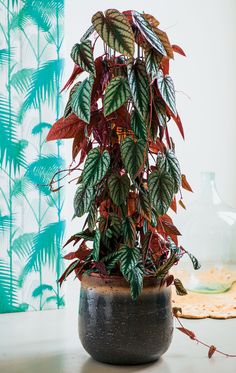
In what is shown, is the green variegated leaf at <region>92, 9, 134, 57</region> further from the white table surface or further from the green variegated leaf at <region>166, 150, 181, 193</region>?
the white table surface

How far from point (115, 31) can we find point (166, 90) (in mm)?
180

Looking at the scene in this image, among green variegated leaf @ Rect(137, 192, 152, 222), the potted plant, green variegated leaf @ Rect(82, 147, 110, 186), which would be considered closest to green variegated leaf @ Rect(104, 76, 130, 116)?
the potted plant

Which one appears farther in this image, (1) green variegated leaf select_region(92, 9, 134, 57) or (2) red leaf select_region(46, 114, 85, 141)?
(2) red leaf select_region(46, 114, 85, 141)

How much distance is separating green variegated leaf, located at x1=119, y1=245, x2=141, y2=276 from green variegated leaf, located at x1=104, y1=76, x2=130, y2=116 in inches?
12.3

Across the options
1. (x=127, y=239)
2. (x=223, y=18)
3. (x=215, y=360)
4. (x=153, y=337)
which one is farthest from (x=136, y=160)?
(x=223, y=18)

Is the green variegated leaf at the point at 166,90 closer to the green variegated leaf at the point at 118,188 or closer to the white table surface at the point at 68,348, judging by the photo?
the green variegated leaf at the point at 118,188

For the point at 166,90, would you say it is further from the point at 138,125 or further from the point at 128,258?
the point at 128,258

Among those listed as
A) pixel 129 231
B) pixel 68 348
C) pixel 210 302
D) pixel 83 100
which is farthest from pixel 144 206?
pixel 210 302

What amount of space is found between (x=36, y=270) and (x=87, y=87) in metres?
0.87

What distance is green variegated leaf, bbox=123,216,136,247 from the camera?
146 centimetres

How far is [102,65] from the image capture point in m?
1.49

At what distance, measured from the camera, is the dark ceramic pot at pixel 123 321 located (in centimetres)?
148

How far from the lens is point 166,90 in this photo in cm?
144

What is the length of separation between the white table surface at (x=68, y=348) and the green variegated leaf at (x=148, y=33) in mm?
743
